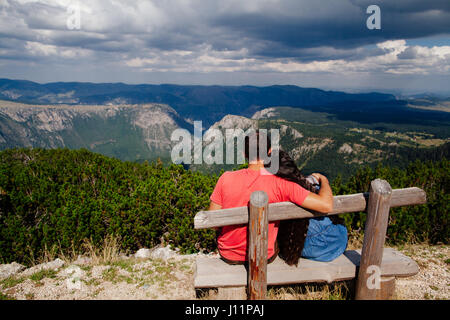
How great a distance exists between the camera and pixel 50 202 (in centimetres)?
861

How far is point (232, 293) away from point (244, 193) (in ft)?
5.30

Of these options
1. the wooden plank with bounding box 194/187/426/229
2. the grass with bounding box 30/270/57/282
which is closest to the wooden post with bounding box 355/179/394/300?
the wooden plank with bounding box 194/187/426/229

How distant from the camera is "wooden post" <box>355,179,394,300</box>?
4023 mm

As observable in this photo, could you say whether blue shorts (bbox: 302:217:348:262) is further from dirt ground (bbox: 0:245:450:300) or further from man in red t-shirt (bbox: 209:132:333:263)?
dirt ground (bbox: 0:245:450:300)

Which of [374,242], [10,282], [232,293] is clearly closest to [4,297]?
[10,282]

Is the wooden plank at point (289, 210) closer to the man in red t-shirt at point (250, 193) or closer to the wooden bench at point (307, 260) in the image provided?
the wooden bench at point (307, 260)

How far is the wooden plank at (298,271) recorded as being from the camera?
445 centimetres

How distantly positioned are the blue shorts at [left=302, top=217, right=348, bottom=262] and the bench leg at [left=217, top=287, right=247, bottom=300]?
1242 mm

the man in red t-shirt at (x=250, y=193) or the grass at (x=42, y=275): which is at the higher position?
the man in red t-shirt at (x=250, y=193)

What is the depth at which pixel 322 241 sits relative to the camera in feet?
15.7

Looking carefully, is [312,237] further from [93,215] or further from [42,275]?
[93,215]

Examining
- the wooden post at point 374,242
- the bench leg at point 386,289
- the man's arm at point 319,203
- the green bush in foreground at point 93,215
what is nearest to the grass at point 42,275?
the green bush in foreground at point 93,215

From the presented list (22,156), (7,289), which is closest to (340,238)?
(7,289)

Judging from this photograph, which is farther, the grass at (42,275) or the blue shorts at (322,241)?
the grass at (42,275)
